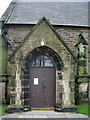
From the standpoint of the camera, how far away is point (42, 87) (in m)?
12.5

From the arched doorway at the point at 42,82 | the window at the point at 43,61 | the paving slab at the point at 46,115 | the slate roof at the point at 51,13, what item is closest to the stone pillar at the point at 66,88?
the paving slab at the point at 46,115

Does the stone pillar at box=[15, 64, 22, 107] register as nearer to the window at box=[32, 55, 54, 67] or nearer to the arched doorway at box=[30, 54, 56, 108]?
the arched doorway at box=[30, 54, 56, 108]

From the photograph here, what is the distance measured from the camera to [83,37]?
15133mm

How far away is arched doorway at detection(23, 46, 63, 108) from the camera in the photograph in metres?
12.3

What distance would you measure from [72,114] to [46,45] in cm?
424

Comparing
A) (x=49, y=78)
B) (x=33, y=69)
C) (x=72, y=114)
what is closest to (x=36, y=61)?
(x=33, y=69)

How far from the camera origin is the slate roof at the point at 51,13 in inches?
600

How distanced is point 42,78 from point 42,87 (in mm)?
556

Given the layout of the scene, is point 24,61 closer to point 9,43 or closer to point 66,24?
point 9,43

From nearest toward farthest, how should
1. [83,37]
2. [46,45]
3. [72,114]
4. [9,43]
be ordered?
1. [72,114]
2. [46,45]
3. [9,43]
4. [83,37]

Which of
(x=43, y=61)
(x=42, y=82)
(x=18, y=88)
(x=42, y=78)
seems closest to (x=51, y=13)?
(x=43, y=61)

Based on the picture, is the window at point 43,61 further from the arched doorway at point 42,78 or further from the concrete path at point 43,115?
the concrete path at point 43,115

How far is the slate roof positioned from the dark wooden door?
4.17 meters

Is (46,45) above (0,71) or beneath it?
above
